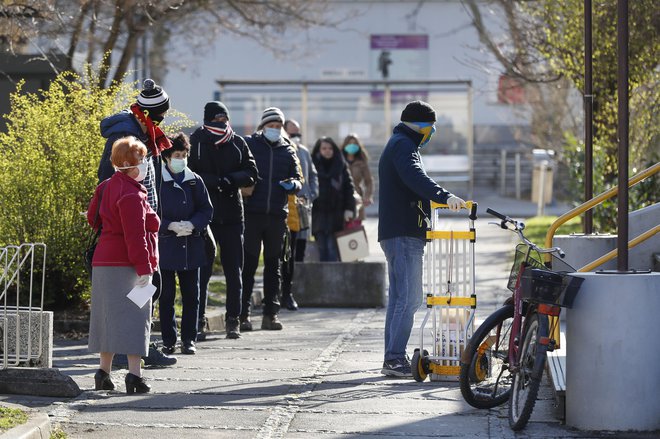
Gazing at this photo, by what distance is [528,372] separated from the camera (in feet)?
23.7

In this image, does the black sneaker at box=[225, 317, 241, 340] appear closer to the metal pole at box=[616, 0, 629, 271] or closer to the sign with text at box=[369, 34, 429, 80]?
the metal pole at box=[616, 0, 629, 271]

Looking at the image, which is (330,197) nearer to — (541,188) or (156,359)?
(156,359)

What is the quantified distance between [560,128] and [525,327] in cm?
2166

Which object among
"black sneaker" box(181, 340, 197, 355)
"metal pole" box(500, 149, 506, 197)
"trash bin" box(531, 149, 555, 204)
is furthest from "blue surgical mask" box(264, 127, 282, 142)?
"metal pole" box(500, 149, 506, 197)

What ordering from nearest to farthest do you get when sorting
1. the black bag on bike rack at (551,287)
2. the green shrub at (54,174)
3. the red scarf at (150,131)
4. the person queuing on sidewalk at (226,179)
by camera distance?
the black bag on bike rack at (551,287), the red scarf at (150,131), the person queuing on sidewalk at (226,179), the green shrub at (54,174)

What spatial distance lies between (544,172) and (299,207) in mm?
18406

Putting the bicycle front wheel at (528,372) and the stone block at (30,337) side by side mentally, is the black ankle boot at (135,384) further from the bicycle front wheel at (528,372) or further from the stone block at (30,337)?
the bicycle front wheel at (528,372)

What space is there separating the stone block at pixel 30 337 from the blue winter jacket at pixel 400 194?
2.34 meters

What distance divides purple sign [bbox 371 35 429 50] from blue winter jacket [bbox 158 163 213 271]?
36631 millimetres

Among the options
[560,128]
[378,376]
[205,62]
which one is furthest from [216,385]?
[205,62]

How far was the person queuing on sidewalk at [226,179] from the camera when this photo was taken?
1091cm

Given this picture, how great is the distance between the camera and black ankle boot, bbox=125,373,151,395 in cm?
823

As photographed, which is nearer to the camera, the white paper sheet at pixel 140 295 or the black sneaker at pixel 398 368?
the white paper sheet at pixel 140 295

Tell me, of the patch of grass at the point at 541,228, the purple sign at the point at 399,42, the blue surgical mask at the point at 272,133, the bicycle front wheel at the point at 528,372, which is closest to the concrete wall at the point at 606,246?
the blue surgical mask at the point at 272,133
